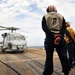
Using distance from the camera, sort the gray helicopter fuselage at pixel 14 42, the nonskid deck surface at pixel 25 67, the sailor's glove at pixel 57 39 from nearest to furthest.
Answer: the sailor's glove at pixel 57 39 < the nonskid deck surface at pixel 25 67 < the gray helicopter fuselage at pixel 14 42

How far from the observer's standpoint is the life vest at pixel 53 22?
564 cm

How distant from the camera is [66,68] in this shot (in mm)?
5723

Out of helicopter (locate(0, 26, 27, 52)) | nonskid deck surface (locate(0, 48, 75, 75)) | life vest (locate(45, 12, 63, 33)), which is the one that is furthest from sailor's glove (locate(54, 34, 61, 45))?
helicopter (locate(0, 26, 27, 52))

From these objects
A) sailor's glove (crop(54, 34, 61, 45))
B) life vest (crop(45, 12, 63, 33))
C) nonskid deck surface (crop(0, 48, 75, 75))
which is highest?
life vest (crop(45, 12, 63, 33))

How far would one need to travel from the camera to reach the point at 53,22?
566 centimetres

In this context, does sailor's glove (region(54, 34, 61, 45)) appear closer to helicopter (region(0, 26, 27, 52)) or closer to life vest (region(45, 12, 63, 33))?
life vest (region(45, 12, 63, 33))

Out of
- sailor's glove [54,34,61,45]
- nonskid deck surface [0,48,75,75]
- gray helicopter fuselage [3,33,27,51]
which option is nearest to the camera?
sailor's glove [54,34,61,45]

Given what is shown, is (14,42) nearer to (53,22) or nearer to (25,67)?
(25,67)

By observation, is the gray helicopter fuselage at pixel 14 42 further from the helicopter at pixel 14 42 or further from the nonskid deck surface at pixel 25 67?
the nonskid deck surface at pixel 25 67

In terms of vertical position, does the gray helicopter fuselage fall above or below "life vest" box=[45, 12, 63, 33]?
below

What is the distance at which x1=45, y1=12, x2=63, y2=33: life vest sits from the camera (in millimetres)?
A: 5645

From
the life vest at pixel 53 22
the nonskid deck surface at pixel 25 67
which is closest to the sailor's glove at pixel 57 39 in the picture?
the life vest at pixel 53 22

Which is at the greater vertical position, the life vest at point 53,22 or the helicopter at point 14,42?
the life vest at point 53,22

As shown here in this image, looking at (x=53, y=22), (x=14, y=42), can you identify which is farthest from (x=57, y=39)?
(x=14, y=42)
